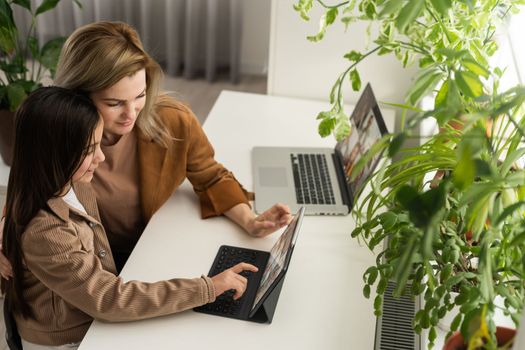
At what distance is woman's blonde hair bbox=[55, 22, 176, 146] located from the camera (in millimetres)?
1416

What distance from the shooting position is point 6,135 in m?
2.07

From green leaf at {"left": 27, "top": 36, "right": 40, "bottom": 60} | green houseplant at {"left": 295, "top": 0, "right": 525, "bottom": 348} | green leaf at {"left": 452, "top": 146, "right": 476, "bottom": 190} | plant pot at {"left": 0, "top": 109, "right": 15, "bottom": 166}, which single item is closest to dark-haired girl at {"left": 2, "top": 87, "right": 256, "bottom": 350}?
green houseplant at {"left": 295, "top": 0, "right": 525, "bottom": 348}

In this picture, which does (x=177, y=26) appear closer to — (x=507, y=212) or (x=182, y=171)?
(x=182, y=171)

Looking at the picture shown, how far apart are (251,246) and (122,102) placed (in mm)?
457

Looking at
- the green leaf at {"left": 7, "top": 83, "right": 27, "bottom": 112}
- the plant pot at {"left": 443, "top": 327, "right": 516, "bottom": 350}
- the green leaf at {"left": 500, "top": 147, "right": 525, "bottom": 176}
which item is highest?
the green leaf at {"left": 500, "top": 147, "right": 525, "bottom": 176}

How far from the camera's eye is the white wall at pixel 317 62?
2.15 metres

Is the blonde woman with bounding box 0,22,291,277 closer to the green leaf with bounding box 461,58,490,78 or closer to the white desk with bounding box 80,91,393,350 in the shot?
the white desk with bounding box 80,91,393,350

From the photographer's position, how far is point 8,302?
4.62 ft

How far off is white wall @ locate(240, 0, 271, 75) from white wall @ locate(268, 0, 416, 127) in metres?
1.54

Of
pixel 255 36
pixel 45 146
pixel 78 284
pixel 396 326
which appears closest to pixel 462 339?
pixel 396 326

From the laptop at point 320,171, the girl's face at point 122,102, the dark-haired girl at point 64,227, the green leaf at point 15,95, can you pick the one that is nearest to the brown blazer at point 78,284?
the dark-haired girl at point 64,227

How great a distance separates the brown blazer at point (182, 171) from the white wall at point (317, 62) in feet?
2.17

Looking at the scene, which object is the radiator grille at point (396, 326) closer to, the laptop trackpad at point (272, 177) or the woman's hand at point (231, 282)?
the woman's hand at point (231, 282)

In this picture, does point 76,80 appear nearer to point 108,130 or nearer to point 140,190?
point 108,130
